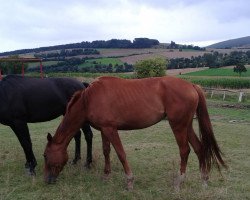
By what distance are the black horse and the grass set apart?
0.61 metres

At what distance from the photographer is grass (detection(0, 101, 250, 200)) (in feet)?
18.2

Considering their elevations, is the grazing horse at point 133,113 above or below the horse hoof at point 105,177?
above

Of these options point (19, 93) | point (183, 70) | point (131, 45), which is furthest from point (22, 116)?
point (131, 45)

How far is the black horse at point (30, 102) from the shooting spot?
6676mm

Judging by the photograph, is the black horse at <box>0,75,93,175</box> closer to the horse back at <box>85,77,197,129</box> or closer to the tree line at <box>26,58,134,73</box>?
the horse back at <box>85,77,197,129</box>

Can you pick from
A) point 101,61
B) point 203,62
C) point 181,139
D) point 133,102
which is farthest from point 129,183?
point 203,62

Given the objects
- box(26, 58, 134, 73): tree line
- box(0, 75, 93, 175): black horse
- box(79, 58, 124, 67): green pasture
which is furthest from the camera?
box(79, 58, 124, 67): green pasture

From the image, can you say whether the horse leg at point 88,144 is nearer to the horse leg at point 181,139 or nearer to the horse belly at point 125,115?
the horse belly at point 125,115

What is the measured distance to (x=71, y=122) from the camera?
612cm

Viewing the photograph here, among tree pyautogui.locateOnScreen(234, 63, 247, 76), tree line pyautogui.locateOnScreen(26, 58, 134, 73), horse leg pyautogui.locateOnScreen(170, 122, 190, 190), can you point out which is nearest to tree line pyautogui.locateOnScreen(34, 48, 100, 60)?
tree line pyautogui.locateOnScreen(26, 58, 134, 73)

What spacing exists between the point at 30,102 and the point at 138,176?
2.59 metres

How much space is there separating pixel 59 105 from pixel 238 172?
3.91m

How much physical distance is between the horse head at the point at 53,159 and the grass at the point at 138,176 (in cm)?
18

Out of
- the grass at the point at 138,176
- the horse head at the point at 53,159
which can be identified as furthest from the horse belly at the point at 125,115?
the grass at the point at 138,176
